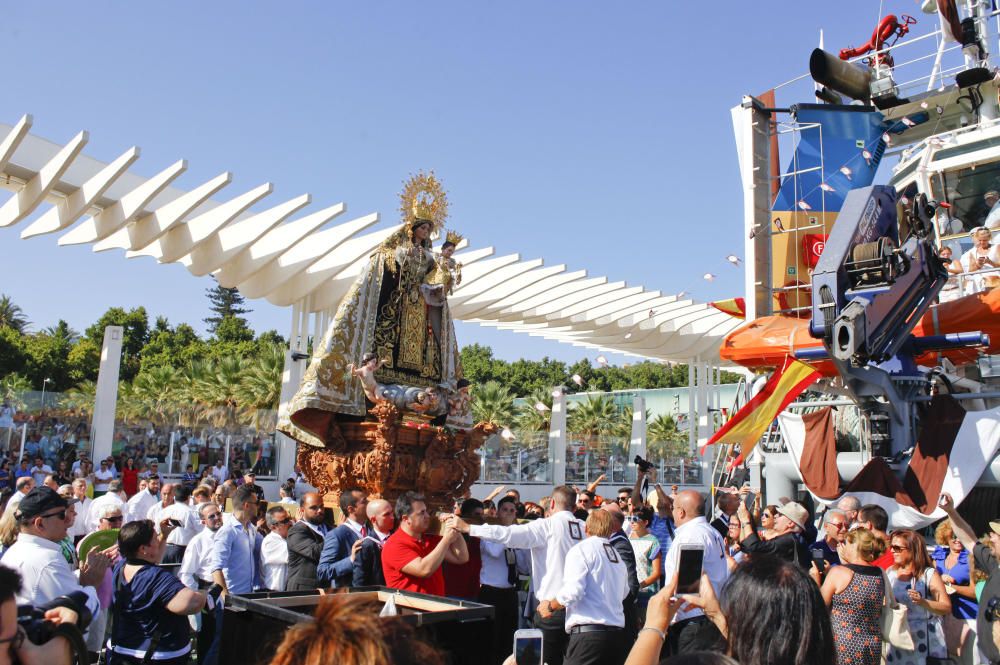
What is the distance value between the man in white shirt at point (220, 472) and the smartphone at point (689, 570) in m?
16.0

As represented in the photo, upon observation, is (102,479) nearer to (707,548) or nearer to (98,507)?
(98,507)

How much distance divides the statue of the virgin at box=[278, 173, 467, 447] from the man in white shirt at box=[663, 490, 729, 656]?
4789 millimetres

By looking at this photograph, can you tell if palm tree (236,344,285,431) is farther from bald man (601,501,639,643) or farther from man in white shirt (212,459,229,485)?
bald man (601,501,639,643)

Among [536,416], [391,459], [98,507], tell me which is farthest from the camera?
[536,416]

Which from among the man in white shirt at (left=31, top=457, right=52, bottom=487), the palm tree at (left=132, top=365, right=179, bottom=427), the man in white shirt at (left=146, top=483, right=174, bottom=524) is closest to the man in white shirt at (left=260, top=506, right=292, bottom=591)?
the man in white shirt at (left=146, top=483, right=174, bottom=524)

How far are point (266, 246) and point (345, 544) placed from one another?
1271cm

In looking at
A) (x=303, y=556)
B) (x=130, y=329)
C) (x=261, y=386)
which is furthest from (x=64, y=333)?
(x=303, y=556)

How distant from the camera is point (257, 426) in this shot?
20156 mm

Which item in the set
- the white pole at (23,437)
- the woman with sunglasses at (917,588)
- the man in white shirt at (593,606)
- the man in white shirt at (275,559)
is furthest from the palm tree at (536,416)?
the man in white shirt at (593,606)

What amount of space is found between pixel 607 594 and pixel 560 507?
95cm

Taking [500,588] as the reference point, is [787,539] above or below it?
above

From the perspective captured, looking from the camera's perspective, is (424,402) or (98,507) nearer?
(98,507)

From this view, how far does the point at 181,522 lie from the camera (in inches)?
310

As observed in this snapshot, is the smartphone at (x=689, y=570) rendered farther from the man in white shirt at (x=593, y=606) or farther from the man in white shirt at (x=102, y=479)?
the man in white shirt at (x=102, y=479)
